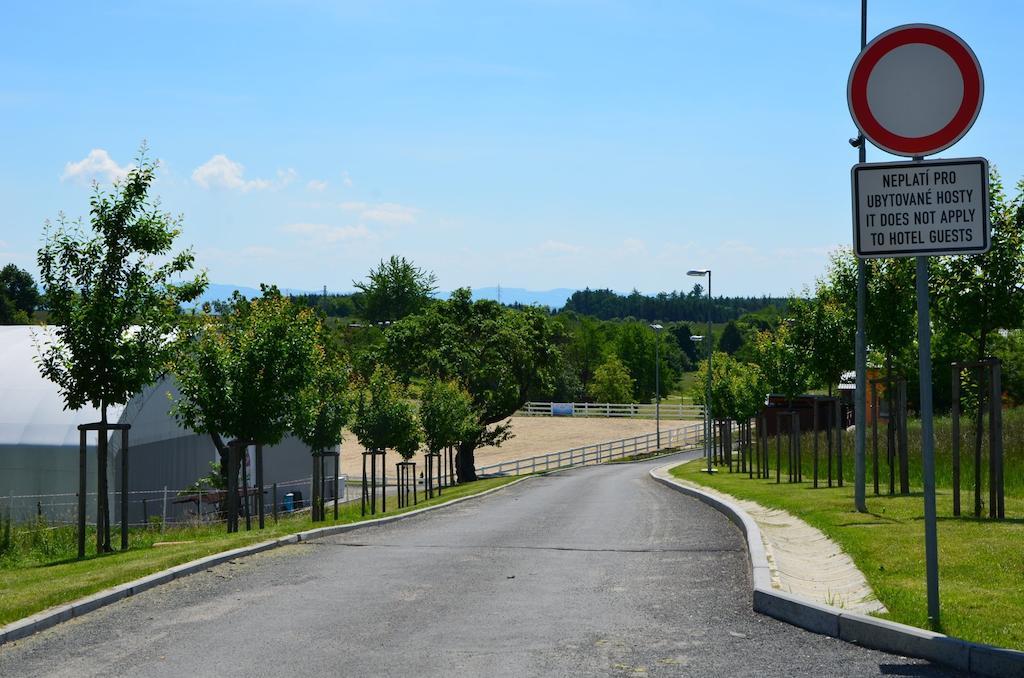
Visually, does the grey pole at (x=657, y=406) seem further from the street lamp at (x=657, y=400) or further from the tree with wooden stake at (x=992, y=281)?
the tree with wooden stake at (x=992, y=281)

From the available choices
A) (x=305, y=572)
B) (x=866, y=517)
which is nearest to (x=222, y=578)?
(x=305, y=572)

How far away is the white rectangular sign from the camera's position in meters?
7.12

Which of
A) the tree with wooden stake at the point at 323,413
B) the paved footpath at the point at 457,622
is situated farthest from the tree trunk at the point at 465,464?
the paved footpath at the point at 457,622

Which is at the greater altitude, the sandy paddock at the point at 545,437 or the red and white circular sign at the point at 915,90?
the red and white circular sign at the point at 915,90

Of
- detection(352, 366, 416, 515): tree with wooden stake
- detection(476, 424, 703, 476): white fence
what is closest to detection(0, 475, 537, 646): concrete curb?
detection(352, 366, 416, 515): tree with wooden stake

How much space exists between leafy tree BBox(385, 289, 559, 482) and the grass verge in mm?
38052

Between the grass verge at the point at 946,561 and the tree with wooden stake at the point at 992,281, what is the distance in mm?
2557

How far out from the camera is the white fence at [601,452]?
200 feet

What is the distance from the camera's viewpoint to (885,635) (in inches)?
283

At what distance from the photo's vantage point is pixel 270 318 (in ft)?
77.1

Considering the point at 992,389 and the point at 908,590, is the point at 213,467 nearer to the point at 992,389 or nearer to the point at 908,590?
the point at 992,389

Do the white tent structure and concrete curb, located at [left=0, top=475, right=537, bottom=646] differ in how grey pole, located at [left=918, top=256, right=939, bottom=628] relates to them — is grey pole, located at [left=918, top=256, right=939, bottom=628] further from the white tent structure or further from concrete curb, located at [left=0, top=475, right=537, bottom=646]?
the white tent structure

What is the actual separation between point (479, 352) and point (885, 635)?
49970 mm

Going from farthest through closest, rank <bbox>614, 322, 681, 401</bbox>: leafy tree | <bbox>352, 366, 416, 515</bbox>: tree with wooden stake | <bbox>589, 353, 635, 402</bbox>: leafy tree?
<bbox>614, 322, 681, 401</bbox>: leafy tree → <bbox>589, 353, 635, 402</bbox>: leafy tree → <bbox>352, 366, 416, 515</bbox>: tree with wooden stake
